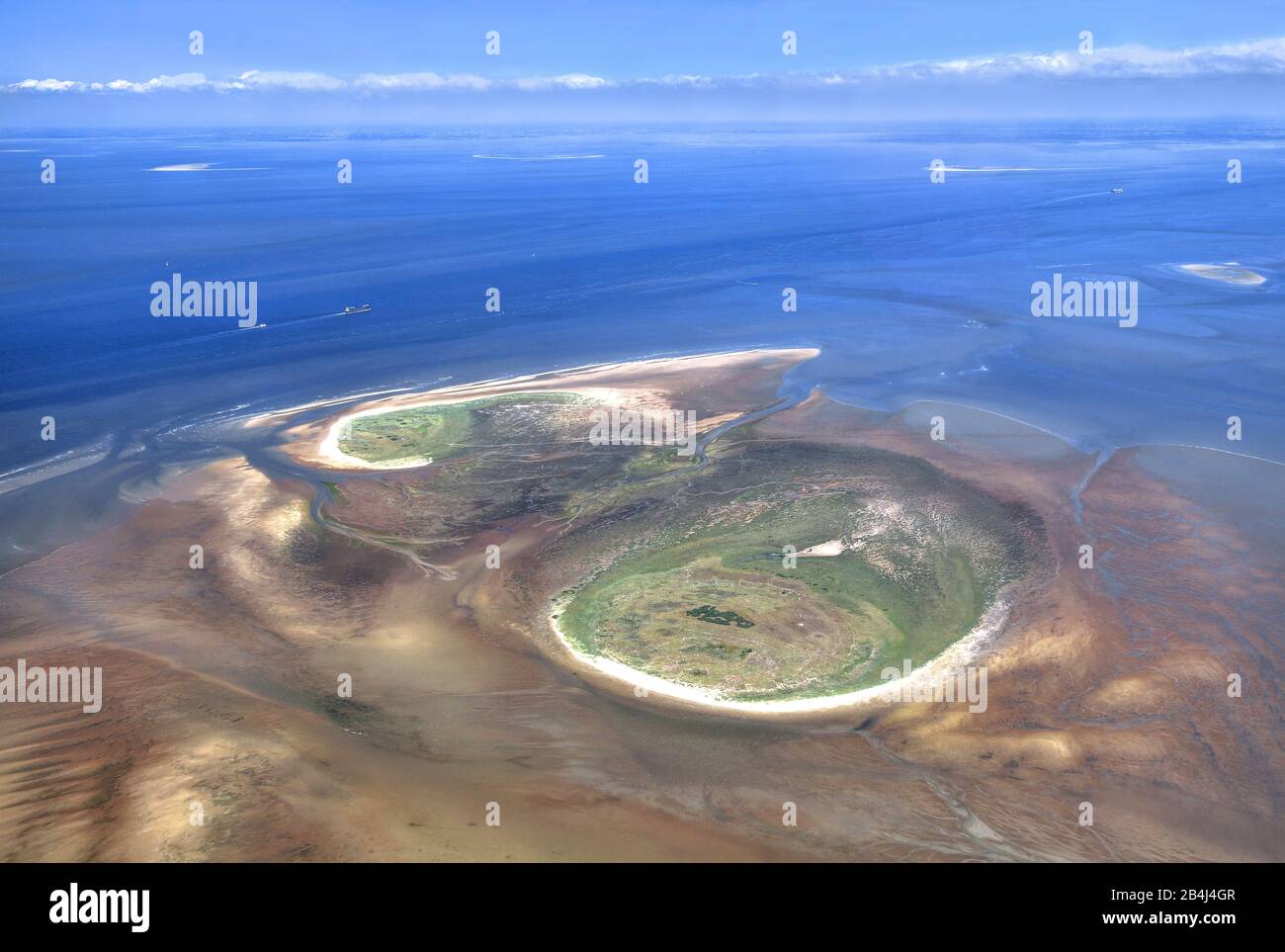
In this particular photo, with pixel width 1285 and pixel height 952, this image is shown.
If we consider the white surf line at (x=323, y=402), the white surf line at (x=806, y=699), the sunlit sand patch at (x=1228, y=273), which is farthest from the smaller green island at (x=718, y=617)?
the sunlit sand patch at (x=1228, y=273)

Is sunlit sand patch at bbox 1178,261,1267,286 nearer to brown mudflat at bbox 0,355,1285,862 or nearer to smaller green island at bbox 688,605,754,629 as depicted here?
brown mudflat at bbox 0,355,1285,862

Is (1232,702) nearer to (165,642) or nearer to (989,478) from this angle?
(989,478)

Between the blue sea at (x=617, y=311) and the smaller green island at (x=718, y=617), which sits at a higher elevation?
the blue sea at (x=617, y=311)

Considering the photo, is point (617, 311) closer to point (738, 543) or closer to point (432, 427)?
point (432, 427)

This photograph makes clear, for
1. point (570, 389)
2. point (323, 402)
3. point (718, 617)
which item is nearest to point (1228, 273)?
point (570, 389)

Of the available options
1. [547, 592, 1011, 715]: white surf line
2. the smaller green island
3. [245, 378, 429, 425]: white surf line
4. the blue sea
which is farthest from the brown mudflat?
[245, 378, 429, 425]: white surf line

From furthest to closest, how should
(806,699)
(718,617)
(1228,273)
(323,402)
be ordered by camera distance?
(1228,273) < (323,402) < (718,617) < (806,699)

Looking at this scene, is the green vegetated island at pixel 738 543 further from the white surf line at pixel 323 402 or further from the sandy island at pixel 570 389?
the white surf line at pixel 323 402
